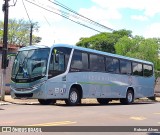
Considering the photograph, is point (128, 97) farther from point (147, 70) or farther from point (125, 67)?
point (147, 70)

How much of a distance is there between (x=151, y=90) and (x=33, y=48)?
13645mm

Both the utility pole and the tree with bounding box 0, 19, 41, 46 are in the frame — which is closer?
the utility pole

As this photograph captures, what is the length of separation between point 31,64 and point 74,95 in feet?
9.70

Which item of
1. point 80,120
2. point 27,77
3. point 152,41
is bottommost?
point 80,120

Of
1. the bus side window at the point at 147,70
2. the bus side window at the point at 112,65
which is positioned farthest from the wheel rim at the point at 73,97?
the bus side window at the point at 147,70

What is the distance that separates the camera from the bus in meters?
19.1

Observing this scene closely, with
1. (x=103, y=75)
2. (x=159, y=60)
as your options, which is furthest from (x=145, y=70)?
(x=159, y=60)

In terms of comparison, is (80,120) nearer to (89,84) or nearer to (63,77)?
(63,77)

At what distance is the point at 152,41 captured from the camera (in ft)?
184

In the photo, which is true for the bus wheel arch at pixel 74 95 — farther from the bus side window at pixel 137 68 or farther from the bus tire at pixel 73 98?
the bus side window at pixel 137 68

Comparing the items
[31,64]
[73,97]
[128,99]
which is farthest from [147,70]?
[31,64]

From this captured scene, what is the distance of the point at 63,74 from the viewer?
19.7 metres

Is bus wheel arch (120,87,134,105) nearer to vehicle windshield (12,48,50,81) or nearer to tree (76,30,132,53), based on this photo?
vehicle windshield (12,48,50,81)

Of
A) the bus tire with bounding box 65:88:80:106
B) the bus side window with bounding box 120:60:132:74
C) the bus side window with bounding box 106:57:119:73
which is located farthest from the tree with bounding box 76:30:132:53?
the bus tire with bounding box 65:88:80:106
